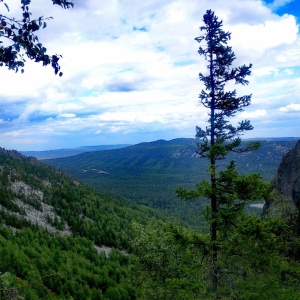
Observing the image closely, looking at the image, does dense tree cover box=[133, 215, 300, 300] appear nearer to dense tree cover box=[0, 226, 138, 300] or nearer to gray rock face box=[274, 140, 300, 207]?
gray rock face box=[274, 140, 300, 207]

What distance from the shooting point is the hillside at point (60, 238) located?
4031 centimetres

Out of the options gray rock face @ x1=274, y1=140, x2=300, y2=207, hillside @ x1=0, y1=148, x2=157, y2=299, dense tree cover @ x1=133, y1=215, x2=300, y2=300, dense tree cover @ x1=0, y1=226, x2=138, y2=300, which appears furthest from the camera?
hillside @ x1=0, y1=148, x2=157, y2=299

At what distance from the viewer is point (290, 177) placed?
Result: 28.8 meters

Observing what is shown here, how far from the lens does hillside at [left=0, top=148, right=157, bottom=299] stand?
4031cm

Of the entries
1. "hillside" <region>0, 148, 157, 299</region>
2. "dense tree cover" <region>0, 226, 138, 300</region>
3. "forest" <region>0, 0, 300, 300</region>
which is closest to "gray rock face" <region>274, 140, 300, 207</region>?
"forest" <region>0, 0, 300, 300</region>

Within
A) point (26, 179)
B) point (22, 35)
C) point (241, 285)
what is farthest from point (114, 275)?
point (26, 179)

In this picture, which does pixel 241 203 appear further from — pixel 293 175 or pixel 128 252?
pixel 128 252

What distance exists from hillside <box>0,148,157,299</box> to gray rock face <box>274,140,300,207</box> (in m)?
19.4

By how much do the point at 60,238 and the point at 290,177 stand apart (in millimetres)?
50356

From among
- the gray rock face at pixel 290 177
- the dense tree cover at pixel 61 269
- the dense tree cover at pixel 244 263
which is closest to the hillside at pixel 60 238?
the dense tree cover at pixel 61 269

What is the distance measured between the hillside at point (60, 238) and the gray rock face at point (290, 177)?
19352 mm

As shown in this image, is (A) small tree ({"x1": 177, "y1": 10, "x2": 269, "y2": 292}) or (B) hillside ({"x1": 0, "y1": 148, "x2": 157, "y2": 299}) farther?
(B) hillside ({"x1": 0, "y1": 148, "x2": 157, "y2": 299})

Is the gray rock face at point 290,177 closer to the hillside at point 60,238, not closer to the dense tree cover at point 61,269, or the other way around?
the dense tree cover at point 61,269

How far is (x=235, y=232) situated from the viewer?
44.9ft
